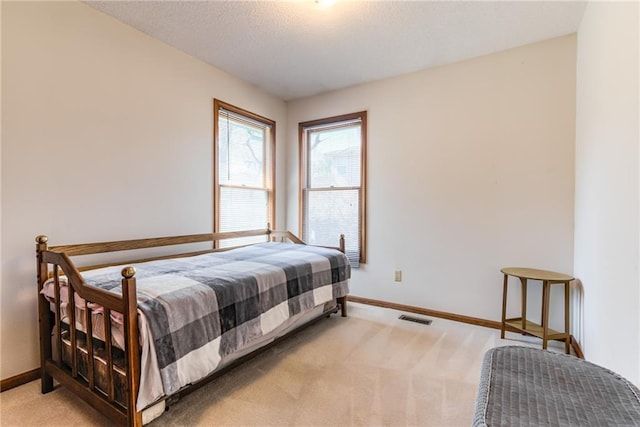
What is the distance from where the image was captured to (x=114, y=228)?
227 cm

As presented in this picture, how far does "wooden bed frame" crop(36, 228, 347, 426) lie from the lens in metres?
1.28

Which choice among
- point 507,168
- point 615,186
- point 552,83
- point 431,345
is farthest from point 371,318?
point 552,83

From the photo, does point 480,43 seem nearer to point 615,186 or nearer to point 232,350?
point 615,186

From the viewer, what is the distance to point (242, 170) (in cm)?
348

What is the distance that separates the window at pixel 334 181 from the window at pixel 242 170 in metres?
0.44

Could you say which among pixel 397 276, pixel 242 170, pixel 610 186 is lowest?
pixel 397 276

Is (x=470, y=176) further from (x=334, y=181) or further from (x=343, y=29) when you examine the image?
(x=343, y=29)

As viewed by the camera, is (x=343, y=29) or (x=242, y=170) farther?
(x=242, y=170)

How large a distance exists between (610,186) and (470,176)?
1.29 metres

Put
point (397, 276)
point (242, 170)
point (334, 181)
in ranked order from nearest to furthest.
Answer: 1. point (397, 276)
2. point (242, 170)
3. point (334, 181)

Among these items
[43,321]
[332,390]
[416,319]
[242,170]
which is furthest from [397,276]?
[43,321]

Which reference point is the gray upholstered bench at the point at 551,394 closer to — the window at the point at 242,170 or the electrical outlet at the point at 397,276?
the electrical outlet at the point at 397,276

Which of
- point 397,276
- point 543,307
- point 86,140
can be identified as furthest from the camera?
point 397,276

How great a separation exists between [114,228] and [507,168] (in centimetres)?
329
